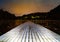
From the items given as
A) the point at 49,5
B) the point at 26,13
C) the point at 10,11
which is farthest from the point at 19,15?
the point at 49,5

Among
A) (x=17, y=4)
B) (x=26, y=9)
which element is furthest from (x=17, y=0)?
(x=26, y=9)

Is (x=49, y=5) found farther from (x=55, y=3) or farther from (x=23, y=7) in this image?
(x=23, y=7)

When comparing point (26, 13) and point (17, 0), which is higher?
point (17, 0)

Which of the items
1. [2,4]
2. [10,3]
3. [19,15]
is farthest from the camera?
[19,15]

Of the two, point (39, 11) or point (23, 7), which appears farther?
point (39, 11)

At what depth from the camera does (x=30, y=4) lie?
636cm

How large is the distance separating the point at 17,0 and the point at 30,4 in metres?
0.52

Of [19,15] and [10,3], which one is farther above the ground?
[10,3]

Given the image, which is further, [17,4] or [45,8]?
[45,8]

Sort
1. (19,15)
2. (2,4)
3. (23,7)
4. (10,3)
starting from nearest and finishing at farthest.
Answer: (2,4)
(10,3)
(23,7)
(19,15)

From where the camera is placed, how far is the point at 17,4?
6.18 metres

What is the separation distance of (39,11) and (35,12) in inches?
8.4

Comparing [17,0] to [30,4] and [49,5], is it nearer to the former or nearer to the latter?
[30,4]

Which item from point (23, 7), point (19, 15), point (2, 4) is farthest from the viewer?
point (19, 15)
